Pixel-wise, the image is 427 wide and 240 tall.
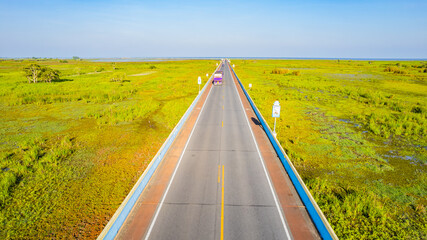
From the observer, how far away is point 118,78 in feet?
203

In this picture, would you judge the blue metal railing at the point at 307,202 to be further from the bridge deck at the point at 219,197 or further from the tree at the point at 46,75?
the tree at the point at 46,75

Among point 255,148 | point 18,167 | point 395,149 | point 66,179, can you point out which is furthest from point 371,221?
point 18,167

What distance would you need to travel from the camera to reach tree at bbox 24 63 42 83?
2108 inches

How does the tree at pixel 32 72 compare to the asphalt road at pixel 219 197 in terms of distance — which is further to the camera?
the tree at pixel 32 72

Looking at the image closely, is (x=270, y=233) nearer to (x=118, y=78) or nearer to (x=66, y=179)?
(x=66, y=179)

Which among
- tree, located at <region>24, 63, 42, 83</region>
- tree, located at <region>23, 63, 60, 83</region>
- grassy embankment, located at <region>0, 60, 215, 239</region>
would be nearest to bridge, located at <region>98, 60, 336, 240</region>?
grassy embankment, located at <region>0, 60, 215, 239</region>

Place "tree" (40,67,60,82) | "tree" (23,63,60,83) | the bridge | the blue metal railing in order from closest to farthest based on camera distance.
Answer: the blue metal railing < the bridge < "tree" (23,63,60,83) < "tree" (40,67,60,82)

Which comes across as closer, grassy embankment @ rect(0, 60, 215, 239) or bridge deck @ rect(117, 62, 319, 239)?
bridge deck @ rect(117, 62, 319, 239)

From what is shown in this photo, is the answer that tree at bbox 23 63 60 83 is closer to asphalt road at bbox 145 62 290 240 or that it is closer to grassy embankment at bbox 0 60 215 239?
grassy embankment at bbox 0 60 215 239

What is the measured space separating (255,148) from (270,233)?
909cm

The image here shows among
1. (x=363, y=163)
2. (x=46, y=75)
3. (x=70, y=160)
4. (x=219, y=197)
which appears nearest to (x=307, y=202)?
(x=219, y=197)

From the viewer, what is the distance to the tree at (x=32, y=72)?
53.5 m

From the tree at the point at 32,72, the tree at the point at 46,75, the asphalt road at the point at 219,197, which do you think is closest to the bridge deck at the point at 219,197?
the asphalt road at the point at 219,197

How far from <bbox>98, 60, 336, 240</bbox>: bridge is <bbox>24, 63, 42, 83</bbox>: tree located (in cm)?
5874
